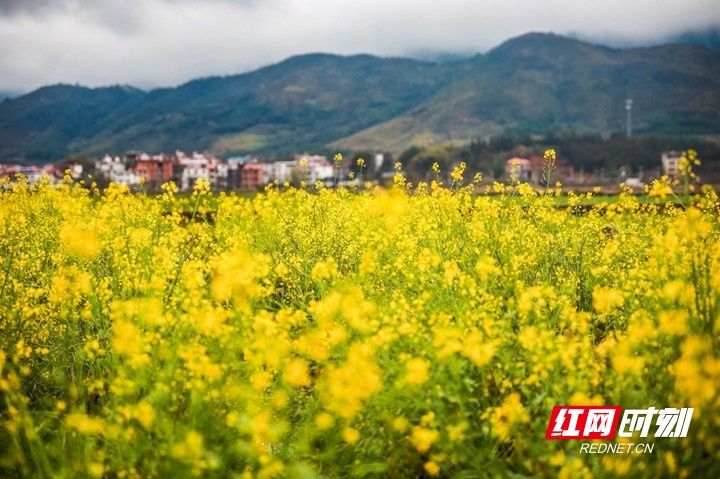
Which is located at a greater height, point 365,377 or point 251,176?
point 365,377

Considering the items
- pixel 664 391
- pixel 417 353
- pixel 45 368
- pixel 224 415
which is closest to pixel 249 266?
pixel 224 415

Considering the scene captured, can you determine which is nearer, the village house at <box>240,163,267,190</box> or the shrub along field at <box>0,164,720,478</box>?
the shrub along field at <box>0,164,720,478</box>

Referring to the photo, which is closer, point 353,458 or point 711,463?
point 711,463

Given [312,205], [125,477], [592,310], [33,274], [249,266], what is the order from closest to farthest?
[125,477], [249,266], [592,310], [33,274], [312,205]

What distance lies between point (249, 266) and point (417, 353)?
2023 millimetres

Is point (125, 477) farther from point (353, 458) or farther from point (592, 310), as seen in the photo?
point (592, 310)

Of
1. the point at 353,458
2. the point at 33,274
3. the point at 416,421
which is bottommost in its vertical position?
the point at 353,458

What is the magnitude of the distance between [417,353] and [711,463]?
216 cm

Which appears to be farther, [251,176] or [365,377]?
[251,176]

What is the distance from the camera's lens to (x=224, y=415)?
4.49 m

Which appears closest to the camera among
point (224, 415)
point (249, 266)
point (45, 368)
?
point (224, 415)

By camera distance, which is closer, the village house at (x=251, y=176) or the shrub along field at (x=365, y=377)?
the shrub along field at (x=365, y=377)

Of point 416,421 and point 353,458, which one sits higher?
point 416,421

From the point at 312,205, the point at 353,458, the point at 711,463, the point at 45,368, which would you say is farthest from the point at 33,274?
the point at 711,463
